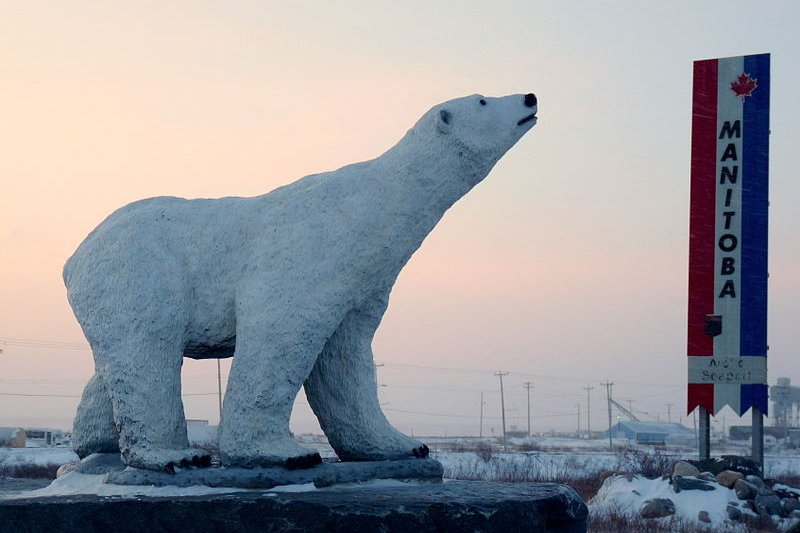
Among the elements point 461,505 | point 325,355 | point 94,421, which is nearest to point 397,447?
point 325,355

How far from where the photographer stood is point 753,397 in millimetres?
13930

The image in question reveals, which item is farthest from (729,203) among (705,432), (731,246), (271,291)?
(271,291)

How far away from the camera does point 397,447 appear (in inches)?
201

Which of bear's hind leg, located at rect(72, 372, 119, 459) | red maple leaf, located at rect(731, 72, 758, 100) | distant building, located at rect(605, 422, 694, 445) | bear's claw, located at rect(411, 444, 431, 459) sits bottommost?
distant building, located at rect(605, 422, 694, 445)

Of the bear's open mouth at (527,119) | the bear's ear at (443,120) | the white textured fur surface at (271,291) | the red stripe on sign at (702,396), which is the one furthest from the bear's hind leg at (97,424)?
the red stripe on sign at (702,396)

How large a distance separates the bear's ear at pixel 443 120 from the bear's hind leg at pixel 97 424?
215 centimetres

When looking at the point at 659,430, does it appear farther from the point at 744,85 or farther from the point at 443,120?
the point at 443,120

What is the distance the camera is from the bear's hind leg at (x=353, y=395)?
5078 mm

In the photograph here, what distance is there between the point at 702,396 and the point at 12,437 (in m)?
25.7

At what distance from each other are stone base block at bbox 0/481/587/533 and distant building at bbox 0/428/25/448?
2739cm

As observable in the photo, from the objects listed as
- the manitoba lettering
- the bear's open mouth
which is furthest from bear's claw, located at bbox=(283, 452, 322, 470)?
the manitoba lettering

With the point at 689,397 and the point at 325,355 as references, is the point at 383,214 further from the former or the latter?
the point at 689,397

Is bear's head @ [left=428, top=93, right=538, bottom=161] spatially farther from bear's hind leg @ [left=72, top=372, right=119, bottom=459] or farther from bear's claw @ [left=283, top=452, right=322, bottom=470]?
bear's hind leg @ [left=72, top=372, right=119, bottom=459]

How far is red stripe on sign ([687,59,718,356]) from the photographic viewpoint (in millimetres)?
14000
